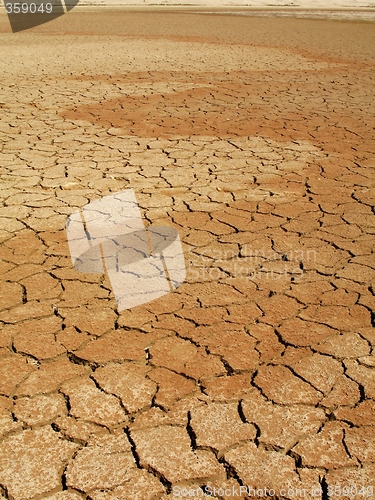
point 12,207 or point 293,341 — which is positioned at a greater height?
point 12,207

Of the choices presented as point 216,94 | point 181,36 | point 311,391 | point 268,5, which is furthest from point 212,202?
point 268,5

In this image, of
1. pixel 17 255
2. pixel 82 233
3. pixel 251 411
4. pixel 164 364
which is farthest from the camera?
pixel 82 233

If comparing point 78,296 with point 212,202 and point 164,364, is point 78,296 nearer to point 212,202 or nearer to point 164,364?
point 164,364

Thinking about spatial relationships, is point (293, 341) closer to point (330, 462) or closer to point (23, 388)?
point (330, 462)

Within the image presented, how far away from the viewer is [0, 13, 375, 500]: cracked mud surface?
2.03 m

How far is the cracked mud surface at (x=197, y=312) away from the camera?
203cm

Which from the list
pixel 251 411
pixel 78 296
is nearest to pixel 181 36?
Result: pixel 78 296

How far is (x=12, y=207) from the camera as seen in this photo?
13.4 ft

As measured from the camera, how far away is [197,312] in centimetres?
290

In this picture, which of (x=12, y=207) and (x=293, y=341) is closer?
(x=293, y=341)

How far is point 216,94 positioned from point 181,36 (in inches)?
255

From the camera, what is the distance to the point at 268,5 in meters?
21.6

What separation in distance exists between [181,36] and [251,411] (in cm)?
1247

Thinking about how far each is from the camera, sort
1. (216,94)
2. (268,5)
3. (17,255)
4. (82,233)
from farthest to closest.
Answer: (268,5) → (216,94) → (82,233) → (17,255)
